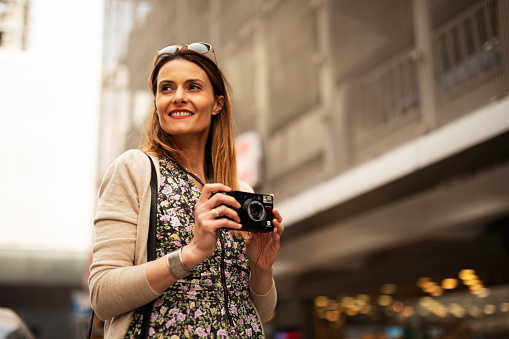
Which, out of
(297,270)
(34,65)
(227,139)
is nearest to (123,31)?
(34,65)

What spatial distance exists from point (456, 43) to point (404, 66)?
83 cm

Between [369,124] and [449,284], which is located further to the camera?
[449,284]

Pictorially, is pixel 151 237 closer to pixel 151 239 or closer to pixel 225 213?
pixel 151 239

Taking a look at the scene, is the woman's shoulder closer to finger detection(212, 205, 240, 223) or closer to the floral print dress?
the floral print dress

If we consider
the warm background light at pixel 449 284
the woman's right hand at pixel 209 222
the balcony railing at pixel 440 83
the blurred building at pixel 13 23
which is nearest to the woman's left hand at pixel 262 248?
the woman's right hand at pixel 209 222

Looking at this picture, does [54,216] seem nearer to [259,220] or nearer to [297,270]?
[297,270]

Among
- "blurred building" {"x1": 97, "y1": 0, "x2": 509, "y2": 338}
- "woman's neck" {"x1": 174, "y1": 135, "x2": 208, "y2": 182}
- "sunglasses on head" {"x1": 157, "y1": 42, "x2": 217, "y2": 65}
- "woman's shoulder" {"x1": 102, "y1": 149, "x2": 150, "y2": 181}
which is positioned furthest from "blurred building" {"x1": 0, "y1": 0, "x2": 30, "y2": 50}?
"woman's shoulder" {"x1": 102, "y1": 149, "x2": 150, "y2": 181}

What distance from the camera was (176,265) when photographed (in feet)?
4.08

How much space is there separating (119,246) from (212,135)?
0.53 metres

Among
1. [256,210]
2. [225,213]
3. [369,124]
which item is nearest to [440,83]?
[369,124]

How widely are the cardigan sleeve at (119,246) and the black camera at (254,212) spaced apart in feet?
0.78

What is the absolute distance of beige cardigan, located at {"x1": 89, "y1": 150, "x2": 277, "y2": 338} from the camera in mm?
1253

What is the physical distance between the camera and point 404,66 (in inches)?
261

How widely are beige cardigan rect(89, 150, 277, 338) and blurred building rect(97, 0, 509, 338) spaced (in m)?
0.56
